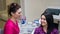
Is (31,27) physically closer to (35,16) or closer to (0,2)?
(35,16)

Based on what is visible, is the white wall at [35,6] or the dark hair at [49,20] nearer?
the dark hair at [49,20]

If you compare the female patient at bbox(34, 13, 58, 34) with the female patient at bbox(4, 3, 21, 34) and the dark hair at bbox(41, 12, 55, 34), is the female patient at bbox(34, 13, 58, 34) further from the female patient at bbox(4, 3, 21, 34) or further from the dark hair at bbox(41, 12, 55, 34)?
the female patient at bbox(4, 3, 21, 34)

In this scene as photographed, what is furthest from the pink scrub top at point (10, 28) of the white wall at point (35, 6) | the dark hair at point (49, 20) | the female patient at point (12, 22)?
the white wall at point (35, 6)

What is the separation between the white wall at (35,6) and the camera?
3.29m

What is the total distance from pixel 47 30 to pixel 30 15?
1052mm

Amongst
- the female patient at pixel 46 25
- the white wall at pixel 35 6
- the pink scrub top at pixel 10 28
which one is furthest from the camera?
the white wall at pixel 35 6

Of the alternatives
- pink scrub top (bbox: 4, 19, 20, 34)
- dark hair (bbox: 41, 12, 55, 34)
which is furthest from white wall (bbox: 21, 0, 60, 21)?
A: pink scrub top (bbox: 4, 19, 20, 34)

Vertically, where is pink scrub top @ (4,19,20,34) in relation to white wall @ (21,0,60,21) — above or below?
below

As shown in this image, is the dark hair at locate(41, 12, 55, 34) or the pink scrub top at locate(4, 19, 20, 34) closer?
the pink scrub top at locate(4, 19, 20, 34)

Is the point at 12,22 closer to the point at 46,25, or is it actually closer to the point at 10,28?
the point at 10,28

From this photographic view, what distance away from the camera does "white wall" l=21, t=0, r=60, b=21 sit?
329 centimetres

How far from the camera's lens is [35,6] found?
11.0ft

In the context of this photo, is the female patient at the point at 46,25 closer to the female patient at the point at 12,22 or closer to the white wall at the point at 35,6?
the female patient at the point at 12,22

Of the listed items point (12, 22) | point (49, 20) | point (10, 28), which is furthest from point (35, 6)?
point (10, 28)
